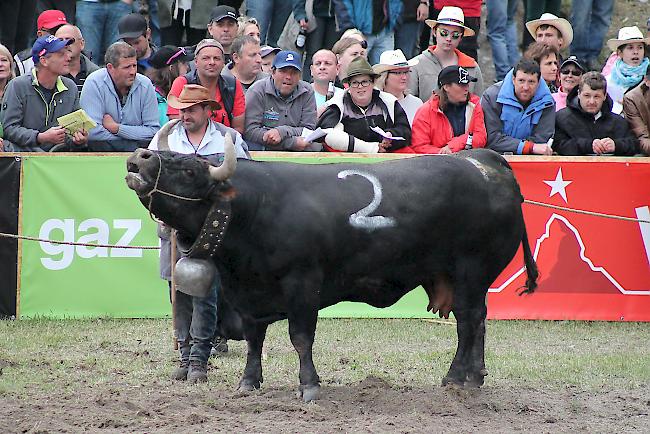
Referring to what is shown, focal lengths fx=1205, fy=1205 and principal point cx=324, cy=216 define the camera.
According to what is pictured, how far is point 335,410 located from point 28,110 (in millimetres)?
4967

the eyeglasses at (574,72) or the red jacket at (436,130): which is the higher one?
the eyeglasses at (574,72)

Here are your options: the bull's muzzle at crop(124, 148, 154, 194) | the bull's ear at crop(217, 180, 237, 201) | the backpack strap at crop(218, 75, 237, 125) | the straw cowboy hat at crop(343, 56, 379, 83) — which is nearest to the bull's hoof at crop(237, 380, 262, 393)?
the bull's ear at crop(217, 180, 237, 201)

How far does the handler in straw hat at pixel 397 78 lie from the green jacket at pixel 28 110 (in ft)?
10.3

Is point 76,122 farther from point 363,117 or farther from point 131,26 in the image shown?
point 363,117

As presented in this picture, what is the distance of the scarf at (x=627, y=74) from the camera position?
13539 millimetres

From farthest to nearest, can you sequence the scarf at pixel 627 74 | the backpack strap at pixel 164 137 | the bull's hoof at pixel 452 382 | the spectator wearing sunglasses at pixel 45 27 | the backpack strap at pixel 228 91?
the scarf at pixel 627 74, the spectator wearing sunglasses at pixel 45 27, the backpack strap at pixel 228 91, the bull's hoof at pixel 452 382, the backpack strap at pixel 164 137

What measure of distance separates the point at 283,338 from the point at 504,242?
2.82 meters

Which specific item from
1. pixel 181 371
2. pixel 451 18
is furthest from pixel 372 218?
pixel 451 18

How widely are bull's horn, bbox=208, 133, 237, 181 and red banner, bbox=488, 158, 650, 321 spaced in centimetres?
465

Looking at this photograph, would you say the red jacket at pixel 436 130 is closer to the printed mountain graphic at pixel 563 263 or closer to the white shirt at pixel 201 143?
the printed mountain graphic at pixel 563 263

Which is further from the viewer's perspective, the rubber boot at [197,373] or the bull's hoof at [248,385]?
the rubber boot at [197,373]

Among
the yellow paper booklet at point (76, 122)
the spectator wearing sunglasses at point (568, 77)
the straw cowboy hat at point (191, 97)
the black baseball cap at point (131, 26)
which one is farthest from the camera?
the spectator wearing sunglasses at point (568, 77)

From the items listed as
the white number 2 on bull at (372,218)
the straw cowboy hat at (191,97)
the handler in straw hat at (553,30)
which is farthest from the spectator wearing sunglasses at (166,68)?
the white number 2 on bull at (372,218)

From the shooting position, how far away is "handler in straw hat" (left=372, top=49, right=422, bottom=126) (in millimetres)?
12172
